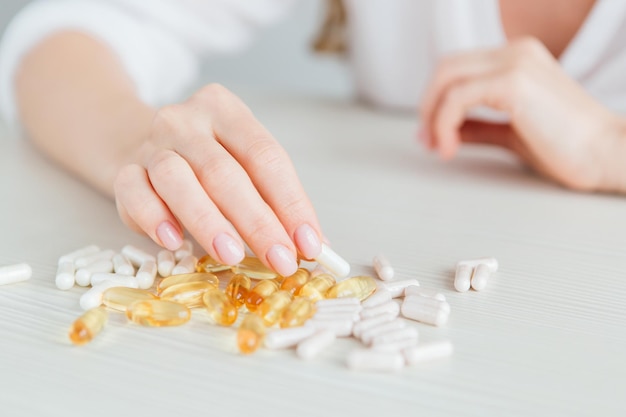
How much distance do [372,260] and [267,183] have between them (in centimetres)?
13

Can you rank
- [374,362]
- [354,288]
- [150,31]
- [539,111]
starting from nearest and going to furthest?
[374,362]
[354,288]
[539,111]
[150,31]

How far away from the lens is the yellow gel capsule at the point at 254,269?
588mm

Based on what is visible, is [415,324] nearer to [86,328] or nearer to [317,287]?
[317,287]

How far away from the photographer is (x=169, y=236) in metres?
0.59

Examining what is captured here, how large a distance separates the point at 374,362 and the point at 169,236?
0.22 meters

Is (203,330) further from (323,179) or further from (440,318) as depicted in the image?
(323,179)

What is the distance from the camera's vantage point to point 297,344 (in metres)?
0.49

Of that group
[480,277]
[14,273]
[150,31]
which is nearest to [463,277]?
[480,277]

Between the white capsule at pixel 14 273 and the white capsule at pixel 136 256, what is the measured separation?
80 mm

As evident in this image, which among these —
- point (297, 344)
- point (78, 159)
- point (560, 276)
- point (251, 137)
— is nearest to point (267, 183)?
point (251, 137)

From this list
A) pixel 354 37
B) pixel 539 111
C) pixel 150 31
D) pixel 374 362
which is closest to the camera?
pixel 374 362

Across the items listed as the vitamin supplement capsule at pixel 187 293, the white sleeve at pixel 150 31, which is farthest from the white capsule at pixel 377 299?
the white sleeve at pixel 150 31

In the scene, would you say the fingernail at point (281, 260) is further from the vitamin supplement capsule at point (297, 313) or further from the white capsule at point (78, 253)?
the white capsule at point (78, 253)

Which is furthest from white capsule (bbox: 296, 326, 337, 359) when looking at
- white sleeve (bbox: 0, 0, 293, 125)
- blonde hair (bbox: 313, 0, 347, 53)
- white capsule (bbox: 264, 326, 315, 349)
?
blonde hair (bbox: 313, 0, 347, 53)
